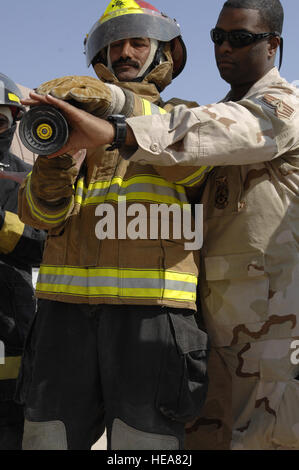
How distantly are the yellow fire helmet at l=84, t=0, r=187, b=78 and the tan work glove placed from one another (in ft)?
2.17

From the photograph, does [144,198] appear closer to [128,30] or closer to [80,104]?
[80,104]

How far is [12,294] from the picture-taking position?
337 cm

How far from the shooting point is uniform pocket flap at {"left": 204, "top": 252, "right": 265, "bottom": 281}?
2.45 meters

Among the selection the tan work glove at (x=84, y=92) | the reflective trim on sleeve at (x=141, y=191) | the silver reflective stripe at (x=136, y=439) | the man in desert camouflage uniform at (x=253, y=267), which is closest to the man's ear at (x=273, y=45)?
the man in desert camouflage uniform at (x=253, y=267)

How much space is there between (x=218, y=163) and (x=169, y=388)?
86 centimetres

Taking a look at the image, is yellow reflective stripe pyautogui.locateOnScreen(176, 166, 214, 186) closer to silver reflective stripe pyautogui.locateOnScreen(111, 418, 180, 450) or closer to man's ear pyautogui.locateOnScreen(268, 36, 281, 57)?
man's ear pyautogui.locateOnScreen(268, 36, 281, 57)

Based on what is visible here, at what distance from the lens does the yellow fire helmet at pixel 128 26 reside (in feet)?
8.77

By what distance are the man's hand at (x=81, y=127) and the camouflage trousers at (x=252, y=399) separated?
1.05 m

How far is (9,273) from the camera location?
3.38 m

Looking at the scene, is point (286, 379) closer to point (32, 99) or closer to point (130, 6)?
point (32, 99)

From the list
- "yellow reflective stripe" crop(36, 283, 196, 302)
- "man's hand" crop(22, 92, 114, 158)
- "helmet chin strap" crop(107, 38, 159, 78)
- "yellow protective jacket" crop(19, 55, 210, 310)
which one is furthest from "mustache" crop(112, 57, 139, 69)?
"yellow reflective stripe" crop(36, 283, 196, 302)

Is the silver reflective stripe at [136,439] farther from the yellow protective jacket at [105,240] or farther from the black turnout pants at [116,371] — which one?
the yellow protective jacket at [105,240]

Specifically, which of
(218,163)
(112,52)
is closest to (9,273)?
(112,52)

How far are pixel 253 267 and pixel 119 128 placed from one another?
0.82m
